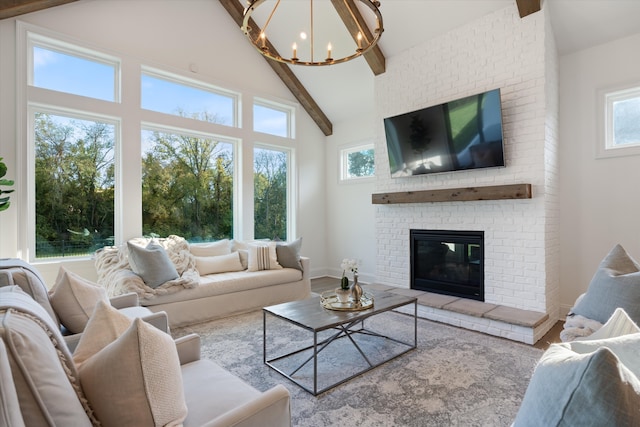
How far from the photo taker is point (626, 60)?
11.0 feet

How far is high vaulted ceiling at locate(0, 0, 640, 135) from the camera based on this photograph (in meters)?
3.22

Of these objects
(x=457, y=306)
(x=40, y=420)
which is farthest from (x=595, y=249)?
(x=40, y=420)

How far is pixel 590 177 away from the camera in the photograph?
3.54 metres

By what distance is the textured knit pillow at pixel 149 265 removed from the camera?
3318 millimetres

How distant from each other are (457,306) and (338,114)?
145 inches

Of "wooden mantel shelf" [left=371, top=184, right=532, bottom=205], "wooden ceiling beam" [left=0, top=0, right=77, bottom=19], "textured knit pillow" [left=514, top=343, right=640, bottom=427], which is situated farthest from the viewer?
"wooden mantel shelf" [left=371, top=184, right=532, bottom=205]

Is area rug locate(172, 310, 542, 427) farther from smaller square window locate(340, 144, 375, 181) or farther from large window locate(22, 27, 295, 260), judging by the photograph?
smaller square window locate(340, 144, 375, 181)

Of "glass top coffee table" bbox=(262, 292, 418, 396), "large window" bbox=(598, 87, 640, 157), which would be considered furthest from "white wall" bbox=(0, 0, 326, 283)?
"large window" bbox=(598, 87, 640, 157)

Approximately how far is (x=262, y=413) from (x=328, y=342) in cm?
166

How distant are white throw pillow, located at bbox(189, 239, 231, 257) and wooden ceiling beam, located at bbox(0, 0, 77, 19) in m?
2.85

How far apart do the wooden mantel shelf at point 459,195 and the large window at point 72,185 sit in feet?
11.0

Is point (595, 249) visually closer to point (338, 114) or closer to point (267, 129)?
point (338, 114)

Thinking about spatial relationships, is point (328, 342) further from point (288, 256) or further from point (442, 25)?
point (442, 25)

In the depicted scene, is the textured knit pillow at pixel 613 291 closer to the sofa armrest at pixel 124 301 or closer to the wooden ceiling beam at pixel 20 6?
the sofa armrest at pixel 124 301
